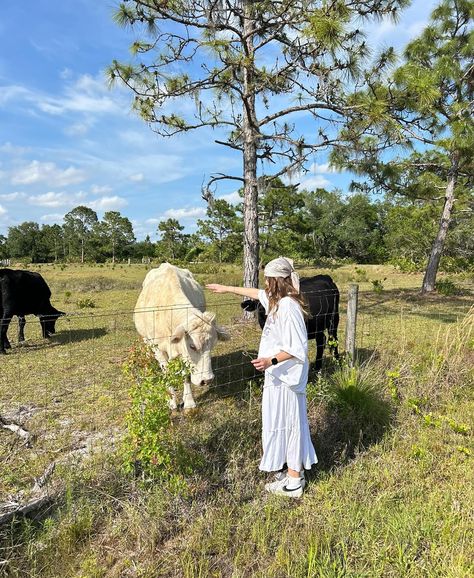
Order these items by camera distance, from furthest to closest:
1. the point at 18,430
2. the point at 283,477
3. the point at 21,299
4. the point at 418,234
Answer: the point at 418,234 → the point at 21,299 → the point at 18,430 → the point at 283,477

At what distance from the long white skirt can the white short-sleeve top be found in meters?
0.08

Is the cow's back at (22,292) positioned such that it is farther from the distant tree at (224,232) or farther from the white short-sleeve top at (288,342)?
the distant tree at (224,232)

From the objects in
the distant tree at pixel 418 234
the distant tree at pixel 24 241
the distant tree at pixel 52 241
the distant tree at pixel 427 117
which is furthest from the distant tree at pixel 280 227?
the distant tree at pixel 24 241

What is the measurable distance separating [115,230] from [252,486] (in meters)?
58.8

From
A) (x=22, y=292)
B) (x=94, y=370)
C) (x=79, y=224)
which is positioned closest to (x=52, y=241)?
(x=79, y=224)

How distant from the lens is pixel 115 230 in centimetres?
5872

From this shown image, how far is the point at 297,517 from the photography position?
2783 mm

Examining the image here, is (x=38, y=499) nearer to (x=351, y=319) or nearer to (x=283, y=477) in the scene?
(x=283, y=477)

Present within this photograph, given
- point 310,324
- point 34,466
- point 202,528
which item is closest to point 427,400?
point 310,324

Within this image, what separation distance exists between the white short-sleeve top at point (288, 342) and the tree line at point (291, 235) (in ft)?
21.8

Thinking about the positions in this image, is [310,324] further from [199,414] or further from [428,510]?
[428,510]

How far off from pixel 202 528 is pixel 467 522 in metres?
1.65

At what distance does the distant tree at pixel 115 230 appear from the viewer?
58.0 meters

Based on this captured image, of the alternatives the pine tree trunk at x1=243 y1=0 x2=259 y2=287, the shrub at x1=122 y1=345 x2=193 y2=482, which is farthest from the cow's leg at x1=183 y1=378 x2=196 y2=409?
the pine tree trunk at x1=243 y1=0 x2=259 y2=287
